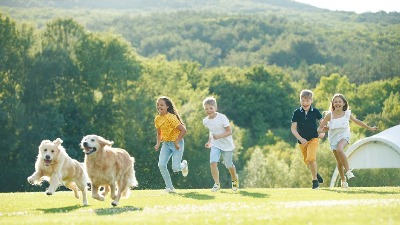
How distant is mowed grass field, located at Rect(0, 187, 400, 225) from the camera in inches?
523

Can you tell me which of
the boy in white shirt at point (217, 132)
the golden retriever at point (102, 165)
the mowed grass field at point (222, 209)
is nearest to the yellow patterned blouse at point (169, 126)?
the boy in white shirt at point (217, 132)

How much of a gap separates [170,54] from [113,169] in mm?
172005

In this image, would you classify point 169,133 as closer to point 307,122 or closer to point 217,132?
point 217,132

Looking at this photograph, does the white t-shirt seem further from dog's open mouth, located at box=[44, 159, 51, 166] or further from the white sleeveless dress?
dog's open mouth, located at box=[44, 159, 51, 166]

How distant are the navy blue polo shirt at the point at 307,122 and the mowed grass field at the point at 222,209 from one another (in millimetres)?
1576

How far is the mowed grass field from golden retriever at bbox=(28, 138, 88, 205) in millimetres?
601

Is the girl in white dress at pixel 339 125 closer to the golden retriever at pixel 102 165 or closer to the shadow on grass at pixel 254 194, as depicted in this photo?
the shadow on grass at pixel 254 194

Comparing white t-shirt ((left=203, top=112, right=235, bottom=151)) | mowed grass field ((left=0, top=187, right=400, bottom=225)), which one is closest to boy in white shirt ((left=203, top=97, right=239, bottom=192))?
white t-shirt ((left=203, top=112, right=235, bottom=151))

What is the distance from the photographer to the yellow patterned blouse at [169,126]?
21984 millimetres

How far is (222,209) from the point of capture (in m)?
16.0

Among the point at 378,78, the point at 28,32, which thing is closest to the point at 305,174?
the point at 28,32

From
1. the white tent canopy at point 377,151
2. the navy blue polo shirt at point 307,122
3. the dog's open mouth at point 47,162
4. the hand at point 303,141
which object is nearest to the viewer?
the dog's open mouth at point 47,162

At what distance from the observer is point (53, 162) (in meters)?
18.6

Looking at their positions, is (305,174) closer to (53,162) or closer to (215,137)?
(215,137)
